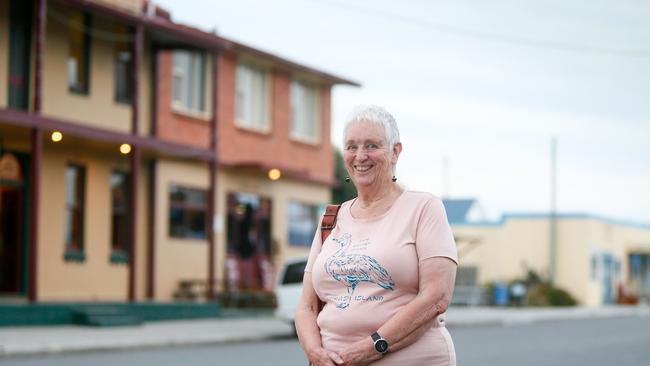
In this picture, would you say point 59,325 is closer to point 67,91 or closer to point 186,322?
point 186,322

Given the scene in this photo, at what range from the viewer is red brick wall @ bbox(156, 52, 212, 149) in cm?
2841

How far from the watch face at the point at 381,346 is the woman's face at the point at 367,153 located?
0.63 m

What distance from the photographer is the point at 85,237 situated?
2623 cm

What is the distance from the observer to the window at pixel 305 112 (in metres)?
34.4

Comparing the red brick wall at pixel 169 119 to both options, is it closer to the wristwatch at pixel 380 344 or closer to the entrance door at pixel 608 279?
the wristwatch at pixel 380 344

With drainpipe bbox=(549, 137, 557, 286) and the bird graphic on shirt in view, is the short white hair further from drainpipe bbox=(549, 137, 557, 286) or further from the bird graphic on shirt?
drainpipe bbox=(549, 137, 557, 286)

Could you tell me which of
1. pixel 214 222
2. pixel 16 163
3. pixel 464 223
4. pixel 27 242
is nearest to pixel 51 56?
pixel 16 163

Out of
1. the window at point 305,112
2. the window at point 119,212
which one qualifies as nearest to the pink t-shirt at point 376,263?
the window at point 119,212

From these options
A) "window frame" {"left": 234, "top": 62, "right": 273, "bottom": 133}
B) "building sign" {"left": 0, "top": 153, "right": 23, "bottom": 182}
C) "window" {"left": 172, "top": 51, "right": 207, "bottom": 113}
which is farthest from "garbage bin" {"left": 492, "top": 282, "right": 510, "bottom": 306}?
"building sign" {"left": 0, "top": 153, "right": 23, "bottom": 182}

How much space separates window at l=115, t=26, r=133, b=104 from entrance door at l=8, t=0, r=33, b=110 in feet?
9.77

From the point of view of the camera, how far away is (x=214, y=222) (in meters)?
28.0

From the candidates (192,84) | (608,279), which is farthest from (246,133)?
(608,279)

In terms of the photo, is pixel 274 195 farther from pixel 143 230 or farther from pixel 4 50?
pixel 4 50

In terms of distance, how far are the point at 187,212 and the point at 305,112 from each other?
22.2 feet
